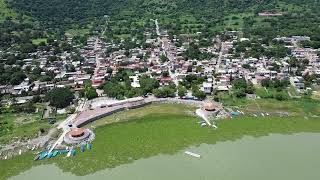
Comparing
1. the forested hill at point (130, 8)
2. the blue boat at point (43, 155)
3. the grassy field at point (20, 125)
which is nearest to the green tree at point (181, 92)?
the grassy field at point (20, 125)

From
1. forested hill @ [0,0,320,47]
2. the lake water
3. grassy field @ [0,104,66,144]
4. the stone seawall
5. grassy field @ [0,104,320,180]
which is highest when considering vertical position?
forested hill @ [0,0,320,47]

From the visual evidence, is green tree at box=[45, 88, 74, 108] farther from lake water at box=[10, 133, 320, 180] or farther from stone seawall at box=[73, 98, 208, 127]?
lake water at box=[10, 133, 320, 180]

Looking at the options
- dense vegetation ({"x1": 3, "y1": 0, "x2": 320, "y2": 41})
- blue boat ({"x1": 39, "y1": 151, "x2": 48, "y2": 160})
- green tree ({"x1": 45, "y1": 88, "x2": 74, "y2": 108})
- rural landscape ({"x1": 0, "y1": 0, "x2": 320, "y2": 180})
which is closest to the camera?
rural landscape ({"x1": 0, "y1": 0, "x2": 320, "y2": 180})

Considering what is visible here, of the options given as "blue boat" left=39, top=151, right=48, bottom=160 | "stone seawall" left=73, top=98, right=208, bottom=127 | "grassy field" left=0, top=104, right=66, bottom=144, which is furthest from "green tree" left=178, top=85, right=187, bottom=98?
"blue boat" left=39, top=151, right=48, bottom=160

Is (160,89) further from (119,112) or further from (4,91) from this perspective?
(4,91)

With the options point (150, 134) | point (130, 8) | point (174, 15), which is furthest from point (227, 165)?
point (130, 8)

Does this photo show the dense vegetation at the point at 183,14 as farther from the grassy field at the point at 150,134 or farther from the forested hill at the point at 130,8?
the grassy field at the point at 150,134

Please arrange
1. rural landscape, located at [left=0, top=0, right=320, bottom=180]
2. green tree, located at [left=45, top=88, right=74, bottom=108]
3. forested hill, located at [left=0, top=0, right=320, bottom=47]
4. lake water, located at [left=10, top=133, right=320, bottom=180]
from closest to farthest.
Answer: lake water, located at [left=10, top=133, right=320, bottom=180] < rural landscape, located at [left=0, top=0, right=320, bottom=180] < green tree, located at [left=45, top=88, right=74, bottom=108] < forested hill, located at [left=0, top=0, right=320, bottom=47]
